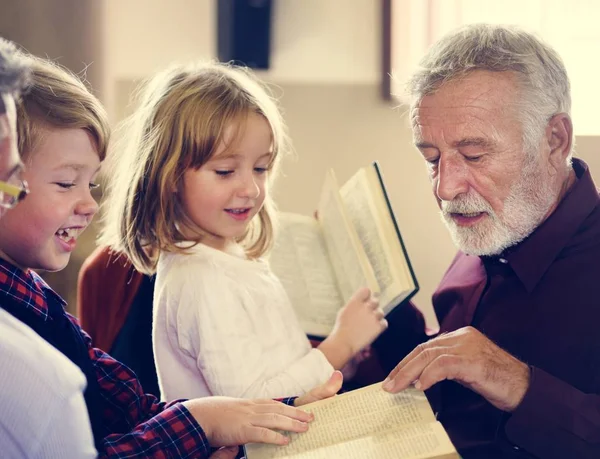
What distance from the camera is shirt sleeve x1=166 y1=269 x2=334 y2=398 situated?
148 cm

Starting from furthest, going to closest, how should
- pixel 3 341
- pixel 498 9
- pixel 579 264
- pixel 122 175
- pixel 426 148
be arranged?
pixel 498 9 → pixel 122 175 → pixel 426 148 → pixel 579 264 → pixel 3 341

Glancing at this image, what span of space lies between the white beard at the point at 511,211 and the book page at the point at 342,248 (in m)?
0.22

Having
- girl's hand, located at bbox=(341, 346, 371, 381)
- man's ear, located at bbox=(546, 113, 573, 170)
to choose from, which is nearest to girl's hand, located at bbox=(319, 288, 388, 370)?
girl's hand, located at bbox=(341, 346, 371, 381)

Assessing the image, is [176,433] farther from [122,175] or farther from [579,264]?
[579,264]

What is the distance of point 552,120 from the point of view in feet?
5.11

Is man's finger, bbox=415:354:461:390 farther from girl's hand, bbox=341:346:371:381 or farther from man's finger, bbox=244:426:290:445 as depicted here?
girl's hand, bbox=341:346:371:381

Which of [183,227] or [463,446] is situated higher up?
[183,227]

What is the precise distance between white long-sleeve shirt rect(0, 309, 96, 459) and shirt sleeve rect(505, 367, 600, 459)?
74 centimetres

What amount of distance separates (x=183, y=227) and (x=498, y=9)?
4.95 ft

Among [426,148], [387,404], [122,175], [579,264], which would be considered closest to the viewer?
[387,404]

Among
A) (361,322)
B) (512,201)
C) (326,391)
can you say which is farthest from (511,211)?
(326,391)

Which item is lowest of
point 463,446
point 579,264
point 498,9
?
point 463,446

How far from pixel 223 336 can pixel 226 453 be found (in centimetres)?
23

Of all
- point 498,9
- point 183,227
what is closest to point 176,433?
point 183,227
